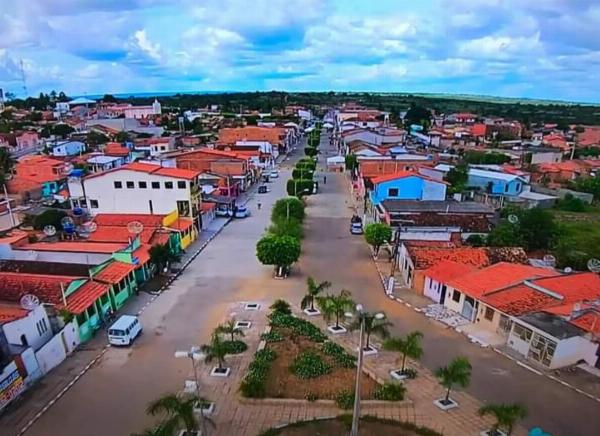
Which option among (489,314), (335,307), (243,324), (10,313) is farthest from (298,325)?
(10,313)

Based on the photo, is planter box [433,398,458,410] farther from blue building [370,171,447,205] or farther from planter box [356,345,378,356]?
blue building [370,171,447,205]

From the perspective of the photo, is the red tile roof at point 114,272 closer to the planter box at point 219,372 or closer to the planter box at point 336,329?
the planter box at point 219,372

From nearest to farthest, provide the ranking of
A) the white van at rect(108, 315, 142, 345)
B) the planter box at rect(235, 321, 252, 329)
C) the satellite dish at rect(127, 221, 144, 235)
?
the white van at rect(108, 315, 142, 345) → the planter box at rect(235, 321, 252, 329) → the satellite dish at rect(127, 221, 144, 235)

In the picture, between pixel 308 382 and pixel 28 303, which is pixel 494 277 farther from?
pixel 28 303

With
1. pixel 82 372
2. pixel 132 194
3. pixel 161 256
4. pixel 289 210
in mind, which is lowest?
pixel 82 372

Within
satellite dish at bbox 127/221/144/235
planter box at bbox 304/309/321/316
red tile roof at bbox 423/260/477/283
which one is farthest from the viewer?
satellite dish at bbox 127/221/144/235

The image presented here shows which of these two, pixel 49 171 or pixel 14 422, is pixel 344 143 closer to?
pixel 49 171

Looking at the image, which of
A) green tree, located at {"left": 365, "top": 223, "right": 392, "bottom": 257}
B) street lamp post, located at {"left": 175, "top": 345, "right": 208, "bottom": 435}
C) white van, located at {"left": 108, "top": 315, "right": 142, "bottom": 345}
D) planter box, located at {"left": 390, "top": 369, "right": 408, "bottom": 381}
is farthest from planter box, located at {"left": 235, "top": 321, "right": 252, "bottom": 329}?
green tree, located at {"left": 365, "top": 223, "right": 392, "bottom": 257}

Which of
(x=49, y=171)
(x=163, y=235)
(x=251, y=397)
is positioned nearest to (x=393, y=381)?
(x=251, y=397)
